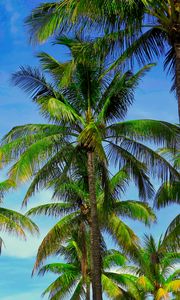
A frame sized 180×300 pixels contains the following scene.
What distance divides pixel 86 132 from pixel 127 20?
20.7 feet

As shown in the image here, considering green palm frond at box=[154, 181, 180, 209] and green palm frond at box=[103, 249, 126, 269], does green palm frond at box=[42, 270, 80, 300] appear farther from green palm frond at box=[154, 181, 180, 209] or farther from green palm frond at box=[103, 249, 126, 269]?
green palm frond at box=[154, 181, 180, 209]

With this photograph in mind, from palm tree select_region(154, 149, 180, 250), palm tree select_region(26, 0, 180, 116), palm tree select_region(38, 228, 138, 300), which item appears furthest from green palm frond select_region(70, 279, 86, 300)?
→ palm tree select_region(26, 0, 180, 116)

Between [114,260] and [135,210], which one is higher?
[135,210]

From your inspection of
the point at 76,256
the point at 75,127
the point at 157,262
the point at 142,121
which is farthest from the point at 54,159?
the point at 157,262

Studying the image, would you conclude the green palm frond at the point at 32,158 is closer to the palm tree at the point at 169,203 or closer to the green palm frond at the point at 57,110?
the green palm frond at the point at 57,110

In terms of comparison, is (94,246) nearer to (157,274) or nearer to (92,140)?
(92,140)

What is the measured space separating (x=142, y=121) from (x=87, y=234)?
951cm

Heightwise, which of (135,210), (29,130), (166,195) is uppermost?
(29,130)

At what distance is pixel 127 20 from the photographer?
14.6 m

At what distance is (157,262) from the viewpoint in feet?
111

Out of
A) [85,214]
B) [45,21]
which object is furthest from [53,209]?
[45,21]

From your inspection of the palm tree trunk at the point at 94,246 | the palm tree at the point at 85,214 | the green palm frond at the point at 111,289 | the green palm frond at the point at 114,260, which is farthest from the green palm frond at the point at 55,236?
the green palm frond at the point at 114,260

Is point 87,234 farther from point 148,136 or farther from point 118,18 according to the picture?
point 118,18

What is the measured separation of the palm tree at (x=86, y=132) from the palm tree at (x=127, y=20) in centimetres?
388
